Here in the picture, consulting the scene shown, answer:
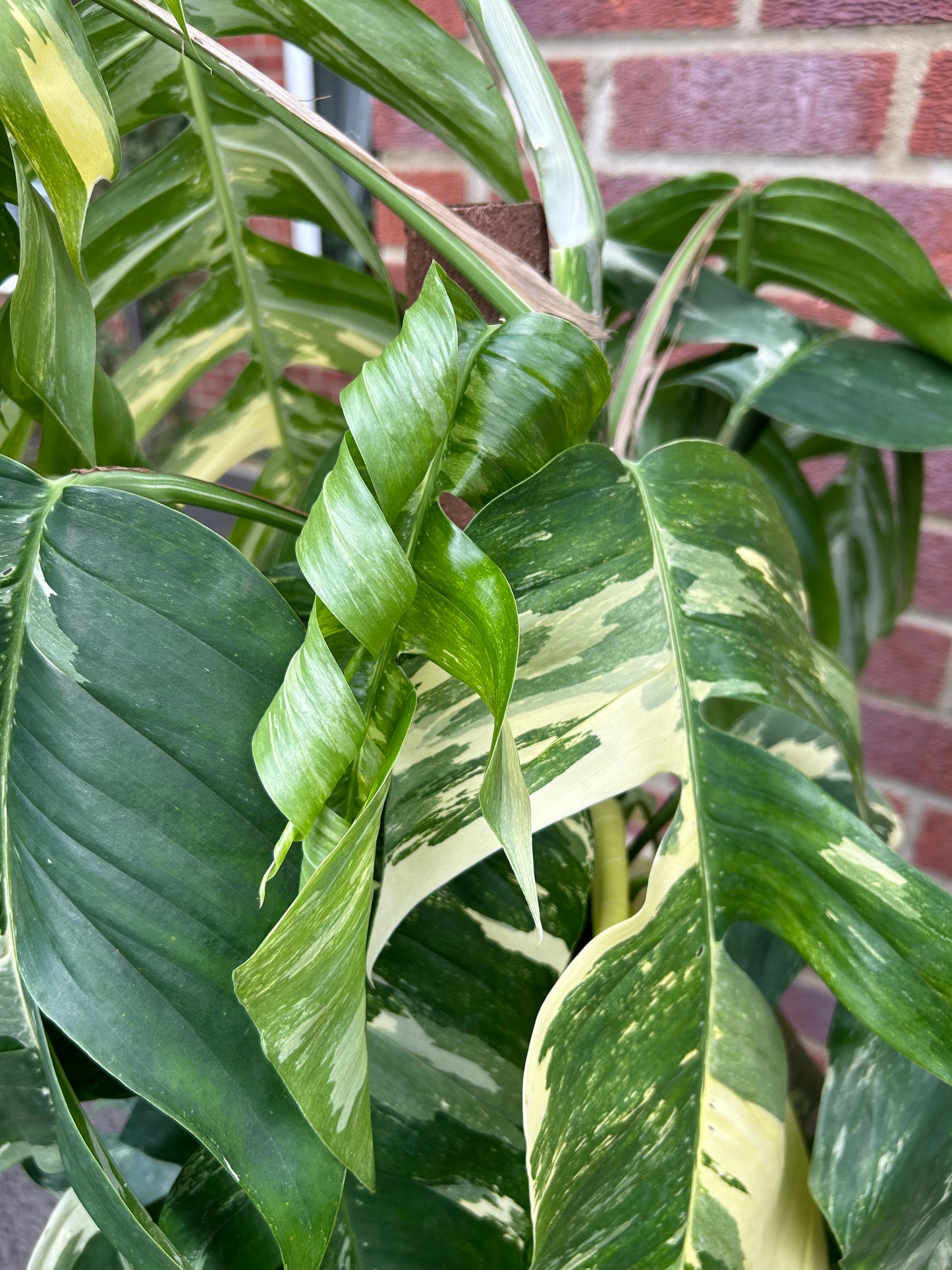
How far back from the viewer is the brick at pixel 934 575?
0.74m

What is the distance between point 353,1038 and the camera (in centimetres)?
25

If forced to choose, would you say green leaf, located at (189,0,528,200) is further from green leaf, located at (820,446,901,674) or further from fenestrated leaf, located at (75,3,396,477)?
green leaf, located at (820,446,901,674)

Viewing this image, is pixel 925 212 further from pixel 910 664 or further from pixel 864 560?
pixel 910 664

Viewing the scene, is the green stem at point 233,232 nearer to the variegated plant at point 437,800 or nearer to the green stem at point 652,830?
the variegated plant at point 437,800

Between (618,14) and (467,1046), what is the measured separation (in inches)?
31.2

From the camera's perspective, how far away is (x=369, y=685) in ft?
0.87

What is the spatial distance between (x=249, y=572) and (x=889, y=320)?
0.42 m

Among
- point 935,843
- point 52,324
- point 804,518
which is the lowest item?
point 935,843

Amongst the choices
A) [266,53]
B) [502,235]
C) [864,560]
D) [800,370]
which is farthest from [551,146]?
[266,53]

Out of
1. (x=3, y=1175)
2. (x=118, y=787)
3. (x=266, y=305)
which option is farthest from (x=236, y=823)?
(x=3, y=1175)

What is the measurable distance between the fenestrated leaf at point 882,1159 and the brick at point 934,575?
51 centimetres

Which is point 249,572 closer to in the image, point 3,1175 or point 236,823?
point 236,823

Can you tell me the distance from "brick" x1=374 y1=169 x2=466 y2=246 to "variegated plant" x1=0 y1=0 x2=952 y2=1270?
1.49ft

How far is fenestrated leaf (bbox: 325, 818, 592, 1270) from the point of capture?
0.36 meters
